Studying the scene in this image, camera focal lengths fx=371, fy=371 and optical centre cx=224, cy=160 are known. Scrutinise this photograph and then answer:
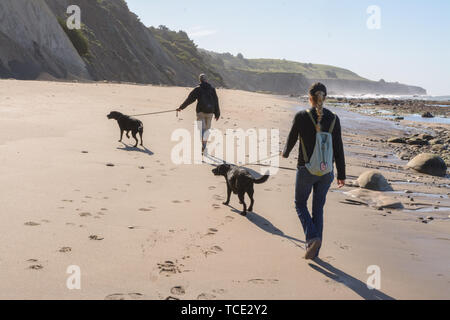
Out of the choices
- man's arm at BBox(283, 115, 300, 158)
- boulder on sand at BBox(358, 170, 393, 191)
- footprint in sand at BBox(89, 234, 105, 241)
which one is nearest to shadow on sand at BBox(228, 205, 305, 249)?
man's arm at BBox(283, 115, 300, 158)

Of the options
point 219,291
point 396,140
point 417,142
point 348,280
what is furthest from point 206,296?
point 417,142

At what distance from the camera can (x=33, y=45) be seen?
32969 millimetres

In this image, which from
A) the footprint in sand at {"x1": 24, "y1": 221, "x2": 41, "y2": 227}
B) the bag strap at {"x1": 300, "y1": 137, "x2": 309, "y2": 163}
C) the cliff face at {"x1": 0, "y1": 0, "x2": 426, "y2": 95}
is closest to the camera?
the bag strap at {"x1": 300, "y1": 137, "x2": 309, "y2": 163}

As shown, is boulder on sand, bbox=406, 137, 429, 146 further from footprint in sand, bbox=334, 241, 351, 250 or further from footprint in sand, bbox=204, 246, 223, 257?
footprint in sand, bbox=204, 246, 223, 257

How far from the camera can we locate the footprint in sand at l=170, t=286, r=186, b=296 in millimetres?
3392

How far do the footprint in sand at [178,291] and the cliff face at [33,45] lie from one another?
97.1 feet

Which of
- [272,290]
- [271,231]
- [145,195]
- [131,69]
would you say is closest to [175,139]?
[145,195]

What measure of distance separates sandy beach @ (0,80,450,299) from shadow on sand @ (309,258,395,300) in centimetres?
2

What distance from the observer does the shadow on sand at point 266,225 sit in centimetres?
497

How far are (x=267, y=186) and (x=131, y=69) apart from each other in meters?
55.1

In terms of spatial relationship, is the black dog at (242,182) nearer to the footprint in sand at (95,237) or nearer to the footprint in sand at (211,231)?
the footprint in sand at (211,231)

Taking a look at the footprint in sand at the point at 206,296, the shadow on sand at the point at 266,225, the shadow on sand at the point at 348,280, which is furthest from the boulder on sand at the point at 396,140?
the footprint in sand at the point at 206,296

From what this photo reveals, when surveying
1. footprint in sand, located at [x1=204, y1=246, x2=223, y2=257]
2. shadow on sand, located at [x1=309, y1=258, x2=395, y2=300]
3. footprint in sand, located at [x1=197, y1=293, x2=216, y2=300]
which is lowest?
shadow on sand, located at [x1=309, y1=258, x2=395, y2=300]

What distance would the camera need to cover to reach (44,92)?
17.8 meters
